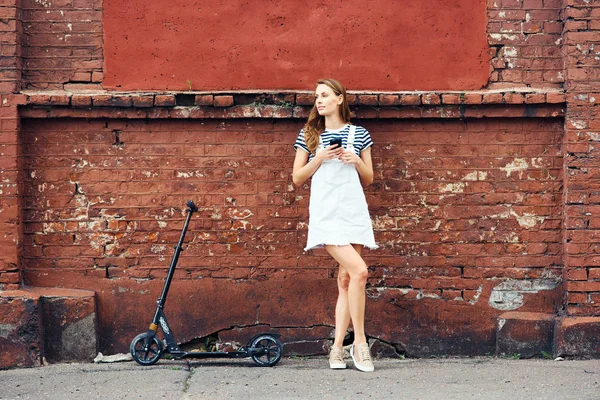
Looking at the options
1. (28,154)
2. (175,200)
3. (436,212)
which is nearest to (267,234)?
(175,200)

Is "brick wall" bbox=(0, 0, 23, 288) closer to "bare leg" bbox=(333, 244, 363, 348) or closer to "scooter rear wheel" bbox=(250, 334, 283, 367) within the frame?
"scooter rear wheel" bbox=(250, 334, 283, 367)

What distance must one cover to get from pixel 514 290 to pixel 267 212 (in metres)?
1.94

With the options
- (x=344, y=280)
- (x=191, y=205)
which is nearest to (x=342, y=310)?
(x=344, y=280)

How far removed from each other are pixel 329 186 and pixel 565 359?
7.13 feet

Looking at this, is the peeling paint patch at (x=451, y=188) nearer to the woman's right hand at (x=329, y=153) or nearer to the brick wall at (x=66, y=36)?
the woman's right hand at (x=329, y=153)

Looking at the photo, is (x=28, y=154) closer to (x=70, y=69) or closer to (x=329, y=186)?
(x=70, y=69)

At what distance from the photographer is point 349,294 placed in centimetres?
658

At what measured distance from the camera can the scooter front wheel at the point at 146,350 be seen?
6.71m

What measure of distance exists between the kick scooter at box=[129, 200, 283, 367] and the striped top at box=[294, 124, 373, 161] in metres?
0.90

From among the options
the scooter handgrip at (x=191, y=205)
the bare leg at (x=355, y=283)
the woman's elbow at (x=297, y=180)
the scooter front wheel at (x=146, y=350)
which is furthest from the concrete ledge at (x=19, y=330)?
the bare leg at (x=355, y=283)

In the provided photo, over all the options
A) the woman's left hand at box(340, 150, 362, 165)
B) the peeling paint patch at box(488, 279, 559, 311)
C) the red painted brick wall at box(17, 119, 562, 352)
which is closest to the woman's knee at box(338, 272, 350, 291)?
the red painted brick wall at box(17, 119, 562, 352)

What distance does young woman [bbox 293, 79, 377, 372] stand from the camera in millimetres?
6496

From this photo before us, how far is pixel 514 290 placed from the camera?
23.5 ft

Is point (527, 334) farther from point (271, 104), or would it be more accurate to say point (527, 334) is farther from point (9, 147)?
point (9, 147)
